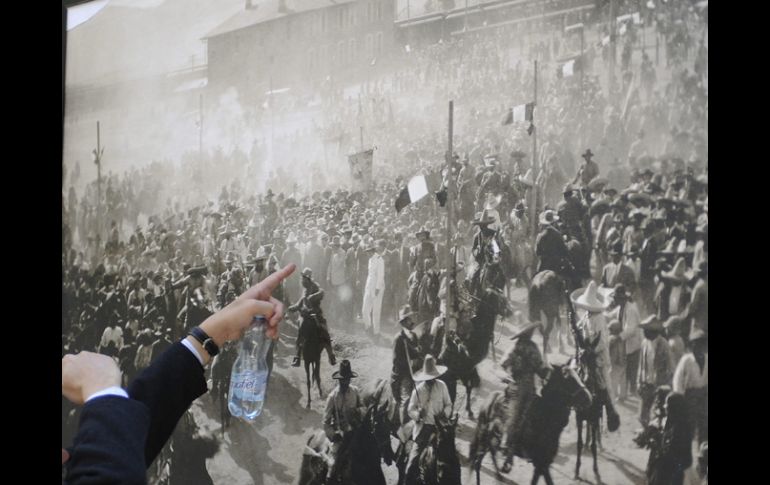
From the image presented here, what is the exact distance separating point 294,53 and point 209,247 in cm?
123

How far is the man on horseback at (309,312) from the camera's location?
3.44 m

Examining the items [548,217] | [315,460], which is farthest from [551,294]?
[315,460]

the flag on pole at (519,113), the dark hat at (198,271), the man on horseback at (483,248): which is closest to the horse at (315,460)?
the man on horseback at (483,248)

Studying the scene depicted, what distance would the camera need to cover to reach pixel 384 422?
3.18 m

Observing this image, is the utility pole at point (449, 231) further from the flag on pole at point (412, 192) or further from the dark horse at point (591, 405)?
the dark horse at point (591, 405)

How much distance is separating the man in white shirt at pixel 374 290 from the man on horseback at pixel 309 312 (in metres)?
0.25

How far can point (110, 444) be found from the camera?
1575 mm

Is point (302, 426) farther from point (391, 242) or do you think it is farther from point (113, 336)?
point (113, 336)

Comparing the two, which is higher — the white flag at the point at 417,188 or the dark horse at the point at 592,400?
the white flag at the point at 417,188

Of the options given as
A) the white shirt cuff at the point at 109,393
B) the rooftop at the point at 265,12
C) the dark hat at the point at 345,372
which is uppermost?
the rooftop at the point at 265,12

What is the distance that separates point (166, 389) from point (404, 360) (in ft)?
4.56

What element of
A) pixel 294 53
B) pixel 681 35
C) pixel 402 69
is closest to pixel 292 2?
pixel 294 53

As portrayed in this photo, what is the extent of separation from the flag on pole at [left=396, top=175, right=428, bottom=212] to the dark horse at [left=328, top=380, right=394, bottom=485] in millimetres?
885
